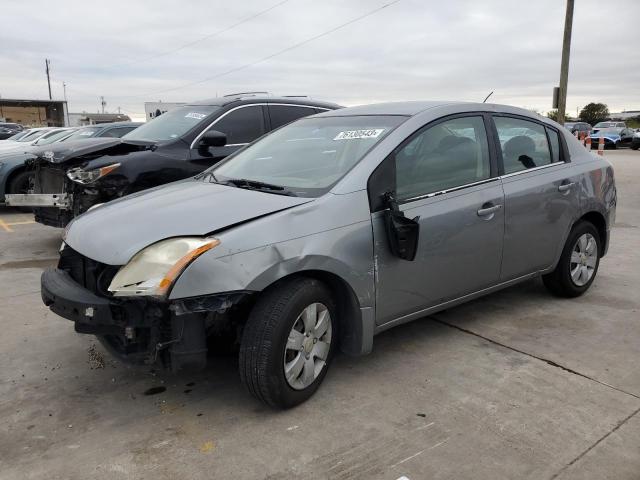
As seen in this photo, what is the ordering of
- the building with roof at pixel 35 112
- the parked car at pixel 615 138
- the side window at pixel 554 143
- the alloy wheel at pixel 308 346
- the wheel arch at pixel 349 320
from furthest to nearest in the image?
the building with roof at pixel 35 112
the parked car at pixel 615 138
the side window at pixel 554 143
the wheel arch at pixel 349 320
the alloy wheel at pixel 308 346

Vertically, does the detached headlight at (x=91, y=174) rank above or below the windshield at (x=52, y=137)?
below

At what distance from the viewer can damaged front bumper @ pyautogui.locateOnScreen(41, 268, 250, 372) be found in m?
2.63

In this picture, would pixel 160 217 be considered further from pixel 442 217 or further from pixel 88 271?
pixel 442 217

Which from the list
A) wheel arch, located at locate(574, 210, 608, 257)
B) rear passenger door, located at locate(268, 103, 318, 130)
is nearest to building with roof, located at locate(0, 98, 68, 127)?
rear passenger door, located at locate(268, 103, 318, 130)

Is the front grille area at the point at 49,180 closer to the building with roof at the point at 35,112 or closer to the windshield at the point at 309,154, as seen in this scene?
the windshield at the point at 309,154

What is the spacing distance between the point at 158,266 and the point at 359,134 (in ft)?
5.28

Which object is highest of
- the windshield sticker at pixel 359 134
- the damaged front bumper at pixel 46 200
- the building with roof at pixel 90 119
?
the building with roof at pixel 90 119

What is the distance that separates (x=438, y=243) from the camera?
3461 mm

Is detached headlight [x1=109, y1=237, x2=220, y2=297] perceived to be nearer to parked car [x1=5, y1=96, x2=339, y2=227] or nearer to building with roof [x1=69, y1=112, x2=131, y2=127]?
parked car [x1=5, y1=96, x2=339, y2=227]

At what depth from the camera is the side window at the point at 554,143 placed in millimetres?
4469

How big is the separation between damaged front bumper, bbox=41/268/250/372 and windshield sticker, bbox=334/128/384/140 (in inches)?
53.8

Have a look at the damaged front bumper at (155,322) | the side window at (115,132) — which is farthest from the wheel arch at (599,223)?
the side window at (115,132)

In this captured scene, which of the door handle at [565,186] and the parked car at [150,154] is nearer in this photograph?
the door handle at [565,186]

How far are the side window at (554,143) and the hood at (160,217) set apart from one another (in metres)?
2.48
